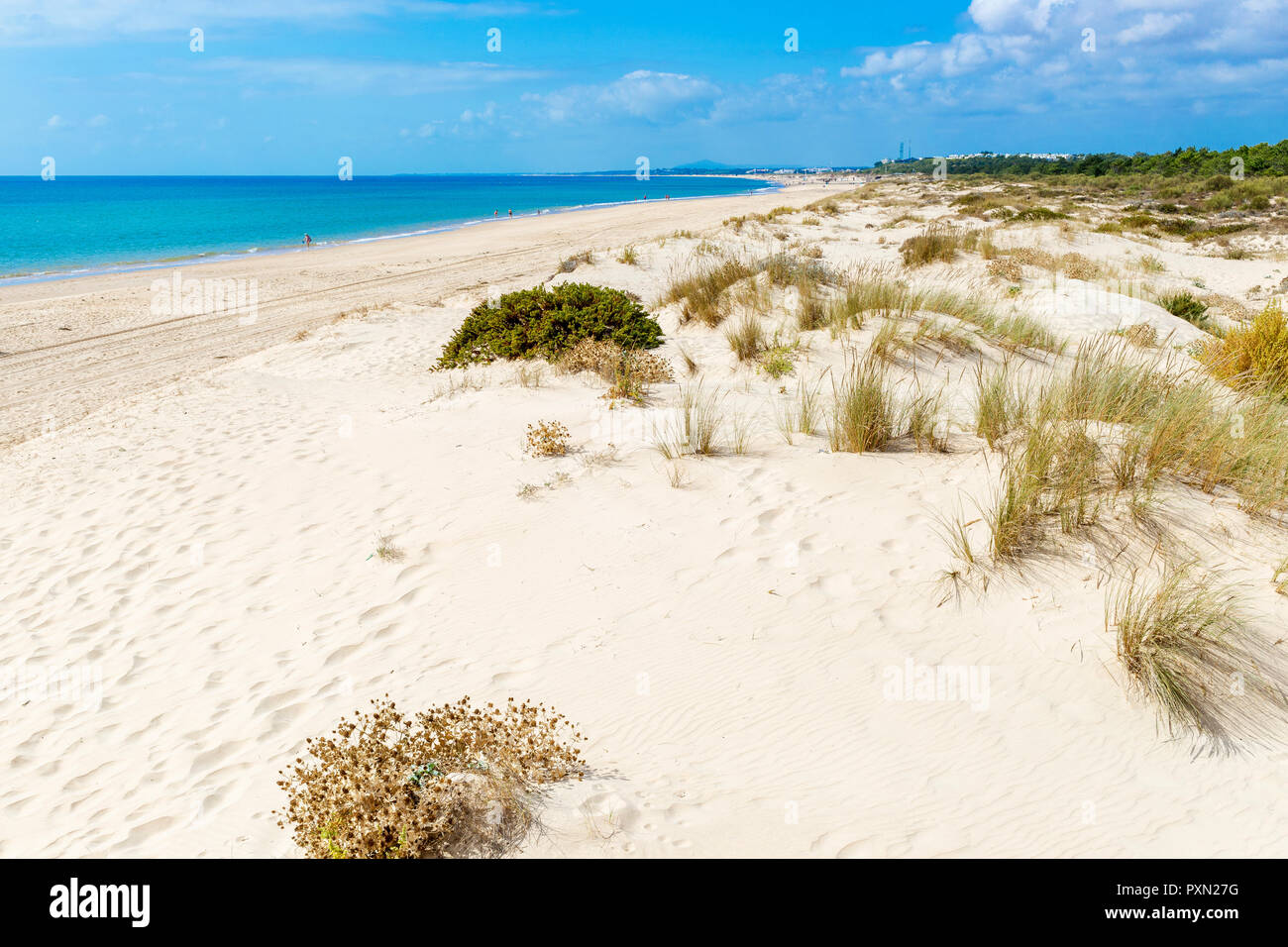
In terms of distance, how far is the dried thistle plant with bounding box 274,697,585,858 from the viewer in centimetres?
273

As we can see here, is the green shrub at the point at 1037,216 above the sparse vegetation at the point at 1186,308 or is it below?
above

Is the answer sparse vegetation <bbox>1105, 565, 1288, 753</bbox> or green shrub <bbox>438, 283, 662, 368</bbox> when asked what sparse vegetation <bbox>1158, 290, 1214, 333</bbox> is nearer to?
green shrub <bbox>438, 283, 662, 368</bbox>

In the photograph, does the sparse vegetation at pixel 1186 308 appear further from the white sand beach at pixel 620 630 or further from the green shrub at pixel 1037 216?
the green shrub at pixel 1037 216

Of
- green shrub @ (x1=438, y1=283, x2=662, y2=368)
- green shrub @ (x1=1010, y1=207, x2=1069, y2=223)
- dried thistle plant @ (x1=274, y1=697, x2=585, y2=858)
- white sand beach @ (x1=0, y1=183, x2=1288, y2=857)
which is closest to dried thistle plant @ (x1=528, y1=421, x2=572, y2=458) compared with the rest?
white sand beach @ (x1=0, y1=183, x2=1288, y2=857)

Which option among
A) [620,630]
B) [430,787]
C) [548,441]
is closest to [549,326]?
[548,441]

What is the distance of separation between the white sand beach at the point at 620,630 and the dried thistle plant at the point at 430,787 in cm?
15

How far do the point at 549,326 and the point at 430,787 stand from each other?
8.12 meters

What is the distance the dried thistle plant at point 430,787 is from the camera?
273cm

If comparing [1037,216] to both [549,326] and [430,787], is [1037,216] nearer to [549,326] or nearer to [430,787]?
[549,326]

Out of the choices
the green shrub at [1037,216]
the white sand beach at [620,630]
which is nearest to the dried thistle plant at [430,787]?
the white sand beach at [620,630]

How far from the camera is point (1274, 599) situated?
3.75 meters

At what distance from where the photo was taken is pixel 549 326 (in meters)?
10.3
